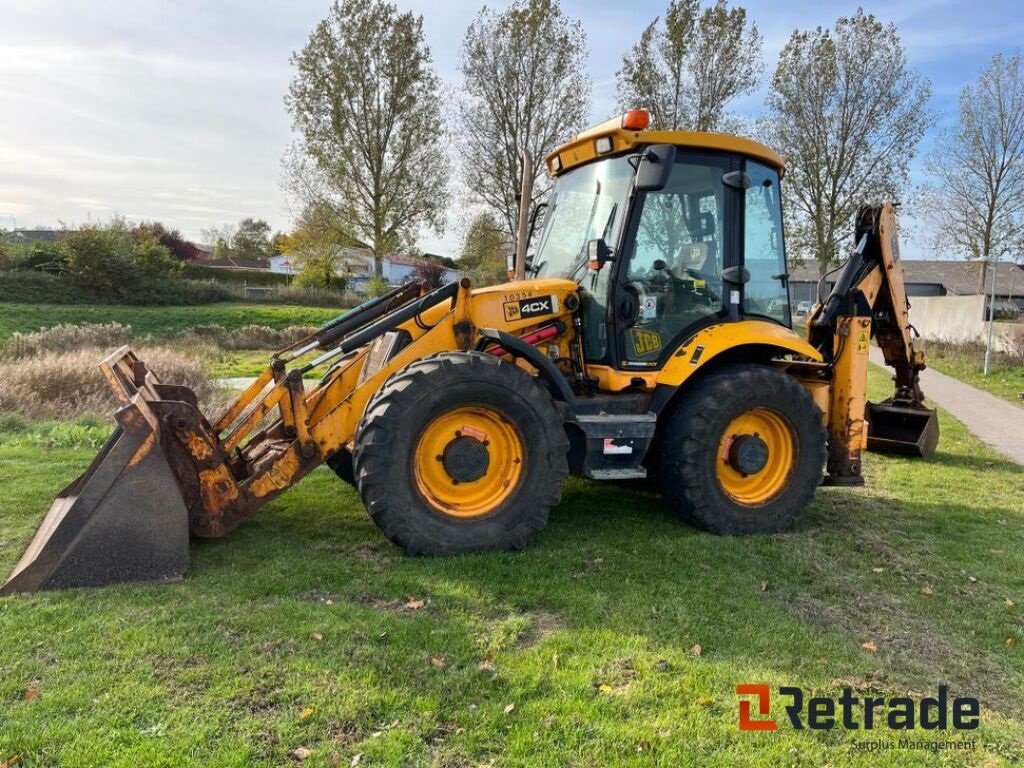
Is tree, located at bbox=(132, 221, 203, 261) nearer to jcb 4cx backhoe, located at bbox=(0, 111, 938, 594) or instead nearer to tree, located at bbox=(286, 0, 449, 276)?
tree, located at bbox=(286, 0, 449, 276)

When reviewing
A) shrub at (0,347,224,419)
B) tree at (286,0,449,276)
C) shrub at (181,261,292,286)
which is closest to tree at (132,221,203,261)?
shrub at (181,261,292,286)

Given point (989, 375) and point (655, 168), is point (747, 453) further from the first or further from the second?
point (989, 375)

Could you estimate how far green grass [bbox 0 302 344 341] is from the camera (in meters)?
24.6

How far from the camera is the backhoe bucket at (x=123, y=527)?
4.06 m

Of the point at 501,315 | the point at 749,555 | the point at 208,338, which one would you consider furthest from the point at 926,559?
the point at 208,338

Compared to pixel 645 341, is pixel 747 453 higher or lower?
lower

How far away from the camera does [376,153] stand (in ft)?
103

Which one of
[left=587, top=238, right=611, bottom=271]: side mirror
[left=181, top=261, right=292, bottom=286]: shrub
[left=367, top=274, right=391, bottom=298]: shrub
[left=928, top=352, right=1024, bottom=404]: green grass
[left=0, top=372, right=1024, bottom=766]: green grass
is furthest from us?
[left=181, top=261, right=292, bottom=286]: shrub

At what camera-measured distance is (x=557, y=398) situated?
5152 mm

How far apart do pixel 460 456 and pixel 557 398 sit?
2.81ft

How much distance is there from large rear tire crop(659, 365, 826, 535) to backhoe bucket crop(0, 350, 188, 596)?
134 inches

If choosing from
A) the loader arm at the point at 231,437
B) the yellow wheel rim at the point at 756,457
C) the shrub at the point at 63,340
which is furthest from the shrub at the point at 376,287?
the yellow wheel rim at the point at 756,457

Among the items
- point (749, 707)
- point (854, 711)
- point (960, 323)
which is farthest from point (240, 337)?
point (960, 323)

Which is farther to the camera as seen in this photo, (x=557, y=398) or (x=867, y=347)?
(x=867, y=347)
